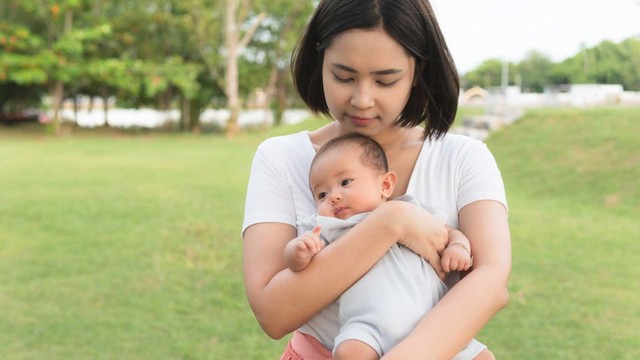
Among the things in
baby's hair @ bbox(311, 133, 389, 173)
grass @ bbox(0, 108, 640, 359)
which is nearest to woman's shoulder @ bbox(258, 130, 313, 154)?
baby's hair @ bbox(311, 133, 389, 173)

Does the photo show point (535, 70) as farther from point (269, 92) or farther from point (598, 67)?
point (269, 92)

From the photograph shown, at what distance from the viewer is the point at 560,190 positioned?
26.5 feet

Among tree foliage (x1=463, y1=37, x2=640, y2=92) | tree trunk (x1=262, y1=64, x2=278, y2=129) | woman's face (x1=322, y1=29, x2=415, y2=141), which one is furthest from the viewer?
tree trunk (x1=262, y1=64, x2=278, y2=129)

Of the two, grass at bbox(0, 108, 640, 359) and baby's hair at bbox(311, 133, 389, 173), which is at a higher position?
baby's hair at bbox(311, 133, 389, 173)

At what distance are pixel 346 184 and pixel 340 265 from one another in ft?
0.72

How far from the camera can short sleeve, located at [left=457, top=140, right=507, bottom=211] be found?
154 centimetres

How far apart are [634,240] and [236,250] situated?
10.4ft

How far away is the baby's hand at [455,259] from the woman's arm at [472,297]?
2 cm

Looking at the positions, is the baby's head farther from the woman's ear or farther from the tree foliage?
the tree foliage

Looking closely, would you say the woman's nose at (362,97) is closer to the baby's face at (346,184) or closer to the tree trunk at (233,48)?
the baby's face at (346,184)

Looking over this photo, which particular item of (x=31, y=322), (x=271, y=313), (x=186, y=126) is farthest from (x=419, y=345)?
(x=186, y=126)

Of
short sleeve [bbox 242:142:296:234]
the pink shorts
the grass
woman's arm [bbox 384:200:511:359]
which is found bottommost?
the grass

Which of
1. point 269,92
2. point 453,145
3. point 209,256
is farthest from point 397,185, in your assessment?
point 269,92

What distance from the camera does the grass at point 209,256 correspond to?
12.7 ft
